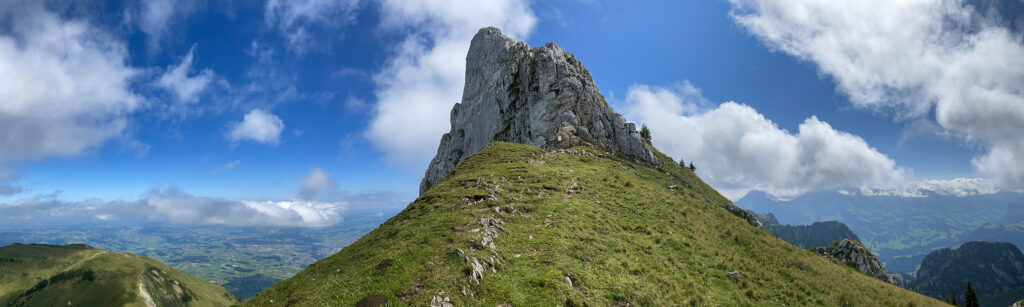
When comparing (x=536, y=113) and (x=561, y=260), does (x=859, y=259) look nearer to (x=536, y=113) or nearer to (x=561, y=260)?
(x=561, y=260)

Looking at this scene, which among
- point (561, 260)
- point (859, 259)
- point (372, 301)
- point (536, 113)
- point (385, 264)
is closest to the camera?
point (372, 301)

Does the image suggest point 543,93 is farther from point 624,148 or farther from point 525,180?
point 525,180

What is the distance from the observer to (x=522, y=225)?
24234 millimetres

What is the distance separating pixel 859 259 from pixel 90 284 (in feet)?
862

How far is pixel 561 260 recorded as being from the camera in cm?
1923

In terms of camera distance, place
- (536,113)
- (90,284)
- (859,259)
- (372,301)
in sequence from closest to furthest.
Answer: (372,301)
(859,259)
(536,113)
(90,284)

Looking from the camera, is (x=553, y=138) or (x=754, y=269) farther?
(x=553, y=138)

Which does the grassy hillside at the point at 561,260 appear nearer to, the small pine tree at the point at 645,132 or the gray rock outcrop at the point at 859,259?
the gray rock outcrop at the point at 859,259

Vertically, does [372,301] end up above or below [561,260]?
below

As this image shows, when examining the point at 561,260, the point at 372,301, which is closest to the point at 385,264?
the point at 372,301

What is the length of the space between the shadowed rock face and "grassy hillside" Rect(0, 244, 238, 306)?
532 ft

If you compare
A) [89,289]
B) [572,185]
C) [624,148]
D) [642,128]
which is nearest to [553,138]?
[624,148]

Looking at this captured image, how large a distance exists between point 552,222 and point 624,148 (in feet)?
181

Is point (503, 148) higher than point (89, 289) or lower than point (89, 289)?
higher
